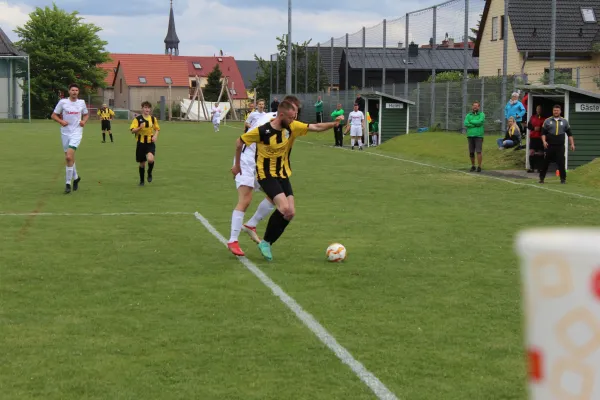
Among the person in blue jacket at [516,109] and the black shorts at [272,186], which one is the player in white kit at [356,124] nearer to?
the person in blue jacket at [516,109]

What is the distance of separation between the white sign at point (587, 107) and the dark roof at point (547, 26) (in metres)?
22.0

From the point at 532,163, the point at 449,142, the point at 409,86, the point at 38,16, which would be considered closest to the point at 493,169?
the point at 532,163

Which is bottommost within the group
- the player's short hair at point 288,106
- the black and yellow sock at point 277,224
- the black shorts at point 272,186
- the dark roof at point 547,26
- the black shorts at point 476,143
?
the black and yellow sock at point 277,224

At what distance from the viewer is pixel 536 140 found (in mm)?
22750

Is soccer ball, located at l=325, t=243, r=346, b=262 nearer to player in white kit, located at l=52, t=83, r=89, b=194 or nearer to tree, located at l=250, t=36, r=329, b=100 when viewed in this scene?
player in white kit, located at l=52, t=83, r=89, b=194

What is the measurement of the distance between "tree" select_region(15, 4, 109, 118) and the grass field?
2964 inches

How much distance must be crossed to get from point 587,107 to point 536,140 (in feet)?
4.99

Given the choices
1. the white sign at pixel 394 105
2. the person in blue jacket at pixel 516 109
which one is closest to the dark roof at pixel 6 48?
the white sign at pixel 394 105

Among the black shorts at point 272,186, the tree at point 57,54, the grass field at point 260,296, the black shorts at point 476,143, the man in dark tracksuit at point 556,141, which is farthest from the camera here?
the tree at point 57,54

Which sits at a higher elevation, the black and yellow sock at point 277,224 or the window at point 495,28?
the window at point 495,28

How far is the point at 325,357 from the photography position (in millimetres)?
5730

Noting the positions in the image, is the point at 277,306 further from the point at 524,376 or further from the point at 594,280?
the point at 594,280

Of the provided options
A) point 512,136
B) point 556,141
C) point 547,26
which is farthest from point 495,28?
point 556,141

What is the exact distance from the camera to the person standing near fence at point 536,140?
22.7m
